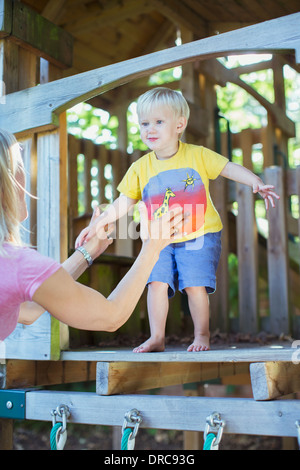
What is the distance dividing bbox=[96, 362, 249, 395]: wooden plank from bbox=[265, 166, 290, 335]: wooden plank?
0.90m

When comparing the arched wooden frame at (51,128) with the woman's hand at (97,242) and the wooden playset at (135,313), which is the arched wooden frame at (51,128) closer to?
the wooden playset at (135,313)

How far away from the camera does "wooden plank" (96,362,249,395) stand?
292 centimetres

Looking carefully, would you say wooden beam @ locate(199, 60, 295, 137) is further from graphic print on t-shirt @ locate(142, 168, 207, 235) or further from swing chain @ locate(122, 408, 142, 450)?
swing chain @ locate(122, 408, 142, 450)

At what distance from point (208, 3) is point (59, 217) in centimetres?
338

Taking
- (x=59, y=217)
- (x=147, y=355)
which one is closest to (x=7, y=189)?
(x=147, y=355)

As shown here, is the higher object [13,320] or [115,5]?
[115,5]

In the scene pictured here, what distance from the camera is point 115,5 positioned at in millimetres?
6367

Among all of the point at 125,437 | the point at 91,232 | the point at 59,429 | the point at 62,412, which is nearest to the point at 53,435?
the point at 59,429

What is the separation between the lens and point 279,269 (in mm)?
4988

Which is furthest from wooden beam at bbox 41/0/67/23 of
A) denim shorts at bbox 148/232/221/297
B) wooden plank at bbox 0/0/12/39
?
denim shorts at bbox 148/232/221/297

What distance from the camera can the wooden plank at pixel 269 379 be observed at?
2449 mm

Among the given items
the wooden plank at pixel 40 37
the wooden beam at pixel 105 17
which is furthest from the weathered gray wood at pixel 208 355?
the wooden beam at pixel 105 17

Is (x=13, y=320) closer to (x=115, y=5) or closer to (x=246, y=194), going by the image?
(x=246, y=194)

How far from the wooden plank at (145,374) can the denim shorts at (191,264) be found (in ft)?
1.59
